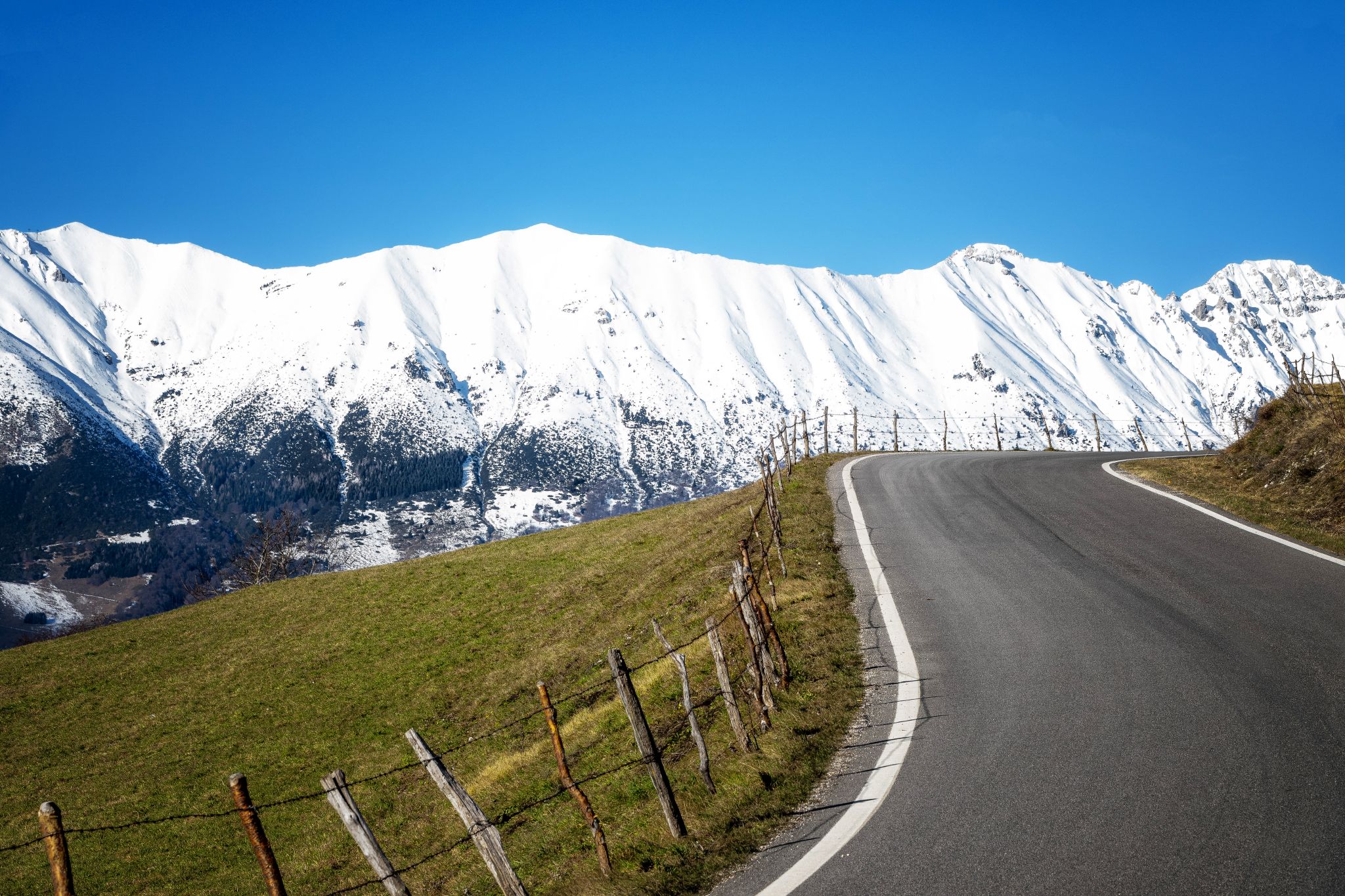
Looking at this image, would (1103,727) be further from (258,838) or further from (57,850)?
(57,850)

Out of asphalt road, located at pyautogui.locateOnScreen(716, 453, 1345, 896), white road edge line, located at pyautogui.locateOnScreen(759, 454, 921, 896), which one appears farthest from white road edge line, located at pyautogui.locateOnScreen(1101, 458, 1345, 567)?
white road edge line, located at pyautogui.locateOnScreen(759, 454, 921, 896)

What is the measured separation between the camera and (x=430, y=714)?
71.8 feet

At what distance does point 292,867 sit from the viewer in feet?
50.7

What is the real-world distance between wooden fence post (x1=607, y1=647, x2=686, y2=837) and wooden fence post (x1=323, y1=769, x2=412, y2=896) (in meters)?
2.60

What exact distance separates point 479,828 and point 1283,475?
79.7 ft

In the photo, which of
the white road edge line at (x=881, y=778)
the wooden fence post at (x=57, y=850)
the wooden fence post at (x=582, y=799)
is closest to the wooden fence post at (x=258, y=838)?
the wooden fence post at (x=57, y=850)

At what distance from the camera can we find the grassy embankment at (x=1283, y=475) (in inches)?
742

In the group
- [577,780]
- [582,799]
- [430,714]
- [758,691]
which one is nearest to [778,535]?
[577,780]

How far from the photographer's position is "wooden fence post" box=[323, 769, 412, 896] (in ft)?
23.9

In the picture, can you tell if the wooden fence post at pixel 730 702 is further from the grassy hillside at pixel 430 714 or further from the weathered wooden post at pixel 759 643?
the weathered wooden post at pixel 759 643

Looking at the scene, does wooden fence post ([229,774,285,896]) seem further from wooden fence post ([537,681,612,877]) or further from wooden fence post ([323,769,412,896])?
wooden fence post ([537,681,612,877])

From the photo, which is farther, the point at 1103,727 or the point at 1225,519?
the point at 1225,519

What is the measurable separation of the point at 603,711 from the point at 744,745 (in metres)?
7.05

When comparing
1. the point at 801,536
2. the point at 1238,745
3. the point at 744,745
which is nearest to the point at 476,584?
the point at 801,536
